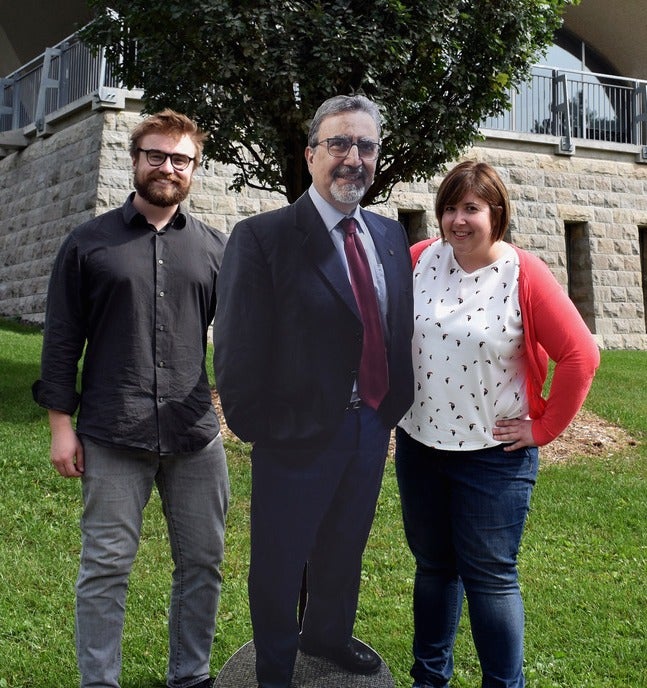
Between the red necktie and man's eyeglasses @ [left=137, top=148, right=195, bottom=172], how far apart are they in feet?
2.62

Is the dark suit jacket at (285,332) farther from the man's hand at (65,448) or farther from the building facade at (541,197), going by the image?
the building facade at (541,197)

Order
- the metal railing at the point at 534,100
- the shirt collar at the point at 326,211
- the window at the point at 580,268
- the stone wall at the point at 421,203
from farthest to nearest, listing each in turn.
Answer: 1. the window at the point at 580,268
2. the metal railing at the point at 534,100
3. the stone wall at the point at 421,203
4. the shirt collar at the point at 326,211

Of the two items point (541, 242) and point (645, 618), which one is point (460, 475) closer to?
point (645, 618)

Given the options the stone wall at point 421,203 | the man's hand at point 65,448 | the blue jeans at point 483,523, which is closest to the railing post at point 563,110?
the stone wall at point 421,203

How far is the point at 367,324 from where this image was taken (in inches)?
105

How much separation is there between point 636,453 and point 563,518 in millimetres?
2269

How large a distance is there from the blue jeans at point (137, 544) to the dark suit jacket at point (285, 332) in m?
0.89

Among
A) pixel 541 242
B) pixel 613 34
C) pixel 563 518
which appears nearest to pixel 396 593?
pixel 563 518

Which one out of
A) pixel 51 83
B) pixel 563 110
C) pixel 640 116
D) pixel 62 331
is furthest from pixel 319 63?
pixel 640 116

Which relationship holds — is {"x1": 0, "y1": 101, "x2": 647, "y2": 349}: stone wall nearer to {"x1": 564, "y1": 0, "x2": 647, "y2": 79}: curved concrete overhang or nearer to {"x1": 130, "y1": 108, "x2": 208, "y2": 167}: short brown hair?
{"x1": 564, "y1": 0, "x2": 647, "y2": 79}: curved concrete overhang

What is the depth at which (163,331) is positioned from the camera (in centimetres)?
335

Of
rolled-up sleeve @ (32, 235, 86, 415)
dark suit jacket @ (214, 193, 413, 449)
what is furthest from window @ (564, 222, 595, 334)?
dark suit jacket @ (214, 193, 413, 449)

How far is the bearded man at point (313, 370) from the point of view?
258cm

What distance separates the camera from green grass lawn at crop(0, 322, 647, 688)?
4.27 m
